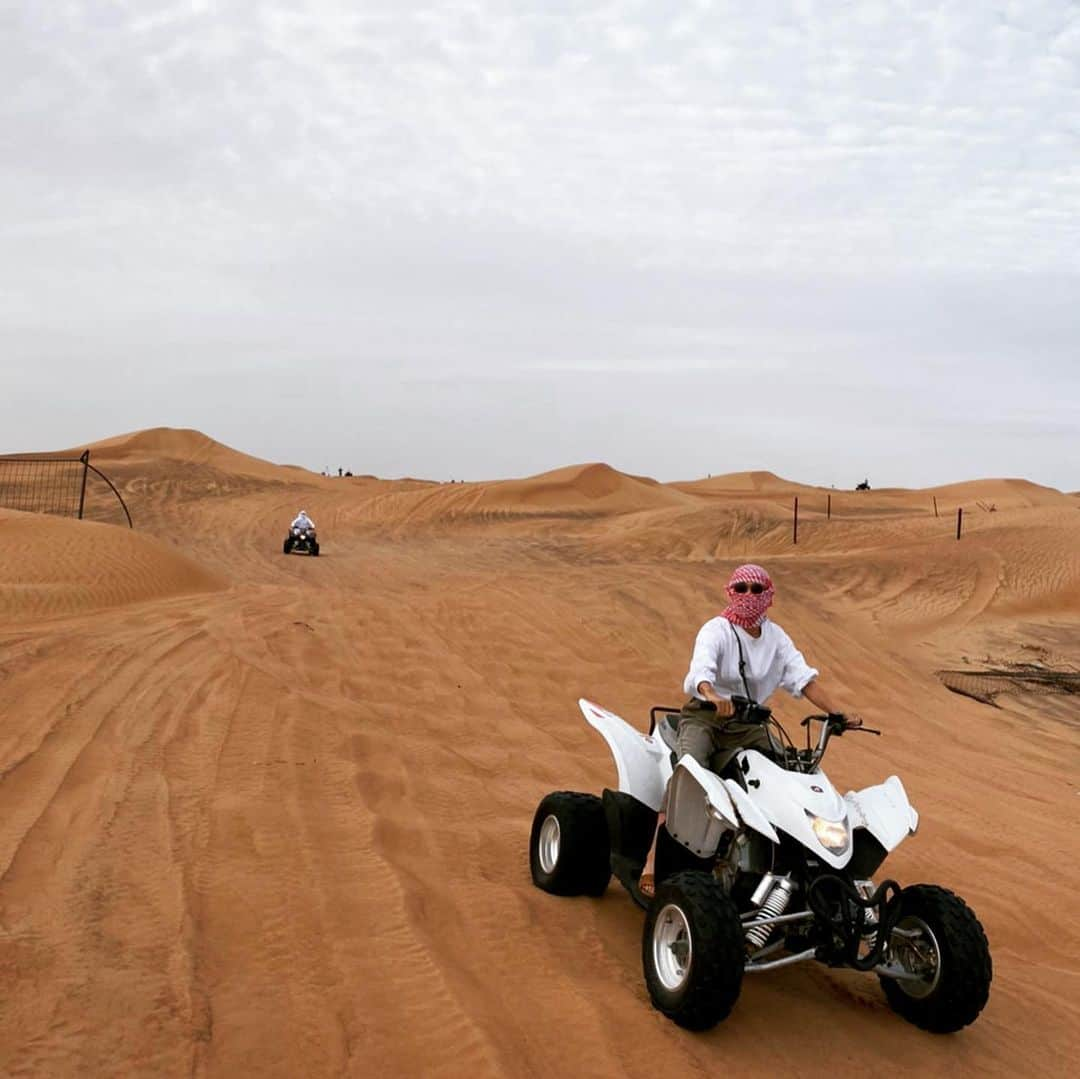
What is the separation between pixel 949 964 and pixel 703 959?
36.9 inches

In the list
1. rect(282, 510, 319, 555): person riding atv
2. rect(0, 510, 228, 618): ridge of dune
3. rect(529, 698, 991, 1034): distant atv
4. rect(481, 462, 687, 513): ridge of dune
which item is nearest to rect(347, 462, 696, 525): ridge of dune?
rect(481, 462, 687, 513): ridge of dune

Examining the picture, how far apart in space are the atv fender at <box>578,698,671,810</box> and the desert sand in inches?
24.4

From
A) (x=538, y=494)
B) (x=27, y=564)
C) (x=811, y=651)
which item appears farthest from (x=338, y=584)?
(x=538, y=494)

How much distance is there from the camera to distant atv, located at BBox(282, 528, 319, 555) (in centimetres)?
2888

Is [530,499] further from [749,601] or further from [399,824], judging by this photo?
[749,601]

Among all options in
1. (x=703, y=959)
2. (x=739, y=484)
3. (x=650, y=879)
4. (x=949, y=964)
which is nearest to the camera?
(x=703, y=959)

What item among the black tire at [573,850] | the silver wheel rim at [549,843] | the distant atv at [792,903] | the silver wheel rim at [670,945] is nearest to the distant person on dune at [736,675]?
the distant atv at [792,903]

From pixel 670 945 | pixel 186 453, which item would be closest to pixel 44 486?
pixel 186 453

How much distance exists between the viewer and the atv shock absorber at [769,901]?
3951 mm

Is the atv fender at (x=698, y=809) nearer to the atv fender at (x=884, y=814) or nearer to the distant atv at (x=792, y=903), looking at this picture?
the distant atv at (x=792, y=903)

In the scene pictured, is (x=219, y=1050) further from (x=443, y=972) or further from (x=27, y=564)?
(x=27, y=564)

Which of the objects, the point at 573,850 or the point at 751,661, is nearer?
the point at 751,661

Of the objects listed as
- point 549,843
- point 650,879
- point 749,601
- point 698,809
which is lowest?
point 650,879

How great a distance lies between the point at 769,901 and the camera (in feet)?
13.0
